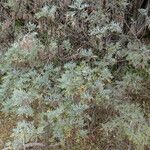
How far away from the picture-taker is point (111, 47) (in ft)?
9.64

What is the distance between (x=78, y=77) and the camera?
271 centimetres

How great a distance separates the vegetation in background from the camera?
2.71m

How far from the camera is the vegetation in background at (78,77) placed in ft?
8.91

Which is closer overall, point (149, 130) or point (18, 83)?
point (149, 130)

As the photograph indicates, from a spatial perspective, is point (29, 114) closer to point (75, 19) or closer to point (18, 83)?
point (18, 83)

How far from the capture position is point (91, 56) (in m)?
Answer: 2.89

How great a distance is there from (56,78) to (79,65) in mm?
208

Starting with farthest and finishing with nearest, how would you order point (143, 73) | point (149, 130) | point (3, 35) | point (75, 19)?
point (3, 35), point (143, 73), point (75, 19), point (149, 130)

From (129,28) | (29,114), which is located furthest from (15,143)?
(129,28)

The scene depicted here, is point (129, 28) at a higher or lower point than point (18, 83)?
higher

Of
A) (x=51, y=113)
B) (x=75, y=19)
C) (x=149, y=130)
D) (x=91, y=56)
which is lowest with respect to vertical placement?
(x=149, y=130)

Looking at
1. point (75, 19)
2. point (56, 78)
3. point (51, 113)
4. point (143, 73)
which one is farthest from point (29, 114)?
point (143, 73)

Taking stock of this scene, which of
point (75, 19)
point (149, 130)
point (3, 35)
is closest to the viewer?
point (149, 130)

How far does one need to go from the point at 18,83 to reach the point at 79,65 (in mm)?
488
